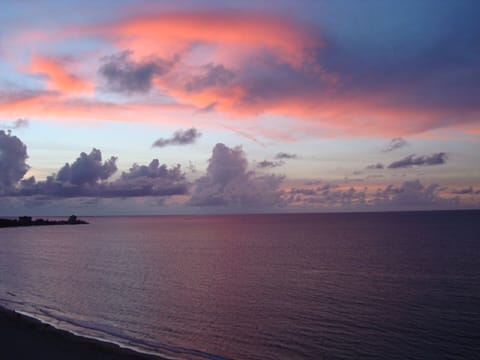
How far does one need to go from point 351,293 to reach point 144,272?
2890 cm

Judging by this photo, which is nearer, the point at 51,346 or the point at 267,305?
the point at 51,346

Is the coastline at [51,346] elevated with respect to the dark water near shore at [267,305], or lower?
elevated

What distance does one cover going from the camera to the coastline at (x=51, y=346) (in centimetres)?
2120

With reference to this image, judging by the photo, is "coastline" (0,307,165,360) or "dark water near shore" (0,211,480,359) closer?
"coastline" (0,307,165,360)

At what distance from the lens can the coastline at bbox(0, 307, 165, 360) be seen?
21203 mm

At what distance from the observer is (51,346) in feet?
73.8

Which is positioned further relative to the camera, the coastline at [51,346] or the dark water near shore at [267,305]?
the dark water near shore at [267,305]

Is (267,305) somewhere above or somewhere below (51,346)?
below

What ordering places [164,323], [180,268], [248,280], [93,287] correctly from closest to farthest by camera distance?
[164,323]
[93,287]
[248,280]
[180,268]

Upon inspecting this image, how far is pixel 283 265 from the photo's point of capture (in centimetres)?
6384

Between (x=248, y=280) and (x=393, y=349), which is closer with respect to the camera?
(x=393, y=349)

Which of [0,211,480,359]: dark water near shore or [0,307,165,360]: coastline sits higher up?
[0,307,165,360]: coastline

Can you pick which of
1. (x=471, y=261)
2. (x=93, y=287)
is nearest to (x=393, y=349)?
(x=93, y=287)

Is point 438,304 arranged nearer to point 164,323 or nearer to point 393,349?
point 393,349
